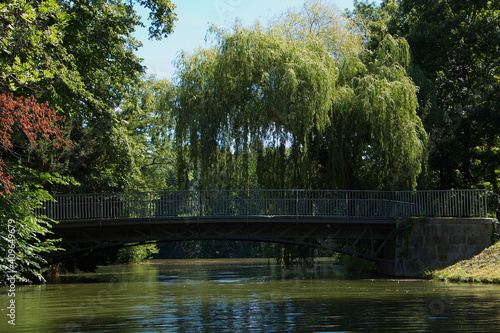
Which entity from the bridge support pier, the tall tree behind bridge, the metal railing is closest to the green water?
the bridge support pier

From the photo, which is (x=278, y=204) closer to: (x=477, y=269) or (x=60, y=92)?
(x=477, y=269)

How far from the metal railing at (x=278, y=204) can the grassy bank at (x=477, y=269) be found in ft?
7.36

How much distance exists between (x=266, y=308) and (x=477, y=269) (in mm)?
11560

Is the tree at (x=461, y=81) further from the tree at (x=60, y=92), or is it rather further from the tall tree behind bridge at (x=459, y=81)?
the tree at (x=60, y=92)

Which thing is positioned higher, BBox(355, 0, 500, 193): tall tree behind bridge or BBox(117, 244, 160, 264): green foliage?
BBox(355, 0, 500, 193): tall tree behind bridge

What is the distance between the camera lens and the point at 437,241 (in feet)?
94.7

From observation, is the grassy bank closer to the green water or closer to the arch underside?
the green water

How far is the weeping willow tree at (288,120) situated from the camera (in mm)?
29625

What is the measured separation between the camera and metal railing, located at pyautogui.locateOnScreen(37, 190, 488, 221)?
29328mm

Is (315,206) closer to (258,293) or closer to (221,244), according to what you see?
(258,293)

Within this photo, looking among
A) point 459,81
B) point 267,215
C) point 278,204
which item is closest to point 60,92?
point 267,215

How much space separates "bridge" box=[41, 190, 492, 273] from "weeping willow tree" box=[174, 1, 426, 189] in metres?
0.98

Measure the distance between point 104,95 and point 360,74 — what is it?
11.3 meters

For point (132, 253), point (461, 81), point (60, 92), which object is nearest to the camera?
point (60, 92)
